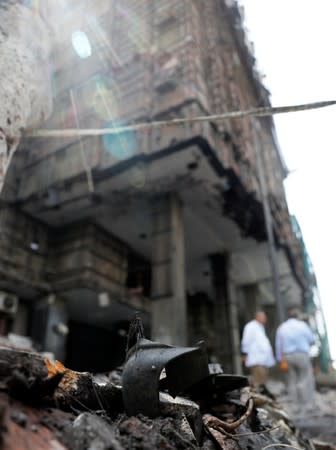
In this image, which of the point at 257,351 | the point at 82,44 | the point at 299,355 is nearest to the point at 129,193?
the point at 257,351

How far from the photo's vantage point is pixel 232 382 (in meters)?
3.23

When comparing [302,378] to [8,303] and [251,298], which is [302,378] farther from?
[251,298]

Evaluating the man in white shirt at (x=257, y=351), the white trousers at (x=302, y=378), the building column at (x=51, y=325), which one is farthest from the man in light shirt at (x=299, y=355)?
the building column at (x=51, y=325)

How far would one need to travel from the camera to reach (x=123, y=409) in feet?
8.54

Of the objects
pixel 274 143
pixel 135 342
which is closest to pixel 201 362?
pixel 135 342

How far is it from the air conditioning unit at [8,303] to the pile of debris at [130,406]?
898 cm

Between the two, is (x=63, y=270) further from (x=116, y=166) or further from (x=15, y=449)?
(x=15, y=449)

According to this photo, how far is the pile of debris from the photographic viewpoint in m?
1.81

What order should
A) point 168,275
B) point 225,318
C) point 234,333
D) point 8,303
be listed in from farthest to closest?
point 225,318
point 234,333
point 8,303
point 168,275

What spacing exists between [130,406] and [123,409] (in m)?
0.24

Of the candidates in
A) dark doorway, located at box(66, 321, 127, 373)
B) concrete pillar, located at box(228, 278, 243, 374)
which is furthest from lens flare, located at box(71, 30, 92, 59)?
dark doorway, located at box(66, 321, 127, 373)

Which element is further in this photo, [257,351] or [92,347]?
[92,347]

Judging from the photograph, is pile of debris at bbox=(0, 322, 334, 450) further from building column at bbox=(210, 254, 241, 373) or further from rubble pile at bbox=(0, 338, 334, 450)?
building column at bbox=(210, 254, 241, 373)

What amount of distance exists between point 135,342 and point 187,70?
9.81 m
